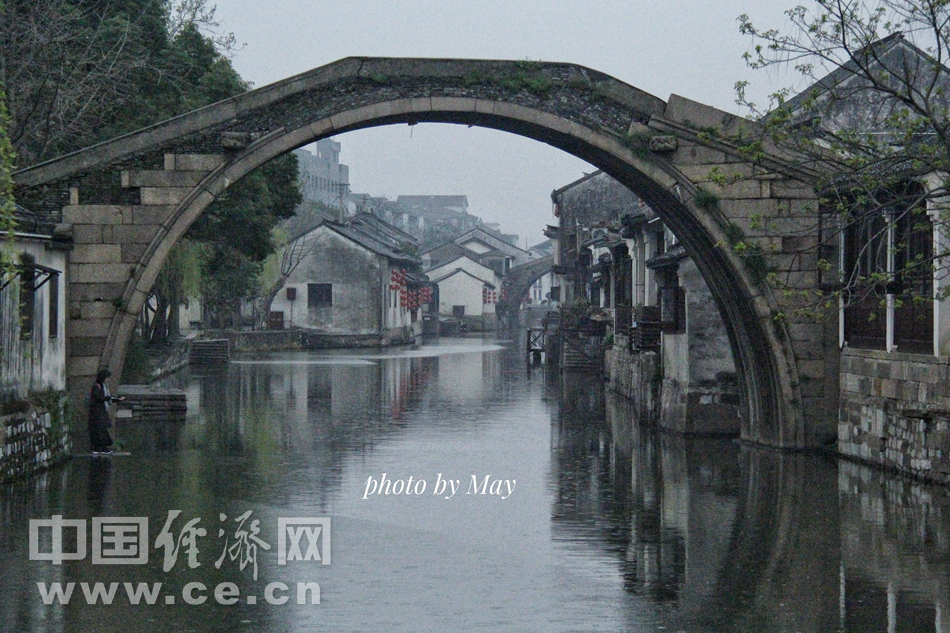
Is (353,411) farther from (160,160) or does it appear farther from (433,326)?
(433,326)

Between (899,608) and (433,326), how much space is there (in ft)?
256

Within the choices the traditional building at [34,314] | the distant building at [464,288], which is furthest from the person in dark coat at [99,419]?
the distant building at [464,288]

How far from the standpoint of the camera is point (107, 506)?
543 inches

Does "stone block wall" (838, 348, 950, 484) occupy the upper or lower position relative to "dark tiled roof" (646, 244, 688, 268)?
lower

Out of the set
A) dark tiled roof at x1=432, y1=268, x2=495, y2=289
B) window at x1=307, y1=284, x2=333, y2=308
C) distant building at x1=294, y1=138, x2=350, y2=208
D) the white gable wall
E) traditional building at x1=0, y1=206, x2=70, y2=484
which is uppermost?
distant building at x1=294, y1=138, x2=350, y2=208

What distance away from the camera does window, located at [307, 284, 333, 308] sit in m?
63.7

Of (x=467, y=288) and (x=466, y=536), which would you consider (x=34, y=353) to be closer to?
(x=466, y=536)

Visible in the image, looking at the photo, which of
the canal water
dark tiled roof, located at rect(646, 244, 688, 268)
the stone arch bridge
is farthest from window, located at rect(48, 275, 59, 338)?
dark tiled roof, located at rect(646, 244, 688, 268)

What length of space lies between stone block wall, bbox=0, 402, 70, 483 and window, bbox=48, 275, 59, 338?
157 centimetres

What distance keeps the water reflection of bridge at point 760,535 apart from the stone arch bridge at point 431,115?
6.54ft

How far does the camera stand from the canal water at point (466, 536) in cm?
916

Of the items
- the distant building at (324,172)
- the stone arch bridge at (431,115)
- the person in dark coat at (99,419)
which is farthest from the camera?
the distant building at (324,172)

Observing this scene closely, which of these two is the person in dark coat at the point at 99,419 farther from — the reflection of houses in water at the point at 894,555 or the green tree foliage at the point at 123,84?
the reflection of houses in water at the point at 894,555

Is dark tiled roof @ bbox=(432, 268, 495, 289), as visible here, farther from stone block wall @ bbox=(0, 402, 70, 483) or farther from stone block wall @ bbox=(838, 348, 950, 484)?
stone block wall @ bbox=(0, 402, 70, 483)
